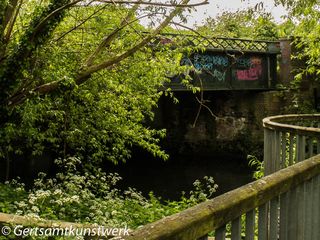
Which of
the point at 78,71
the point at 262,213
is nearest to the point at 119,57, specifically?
the point at 78,71

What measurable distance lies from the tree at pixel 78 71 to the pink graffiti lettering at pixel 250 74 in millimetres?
8859

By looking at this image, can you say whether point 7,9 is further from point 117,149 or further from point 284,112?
point 284,112

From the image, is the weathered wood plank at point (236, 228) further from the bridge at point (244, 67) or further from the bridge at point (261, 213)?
the bridge at point (244, 67)

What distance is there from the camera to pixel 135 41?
785 cm

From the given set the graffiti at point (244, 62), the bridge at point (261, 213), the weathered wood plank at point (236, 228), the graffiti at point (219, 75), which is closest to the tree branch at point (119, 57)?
the bridge at point (261, 213)

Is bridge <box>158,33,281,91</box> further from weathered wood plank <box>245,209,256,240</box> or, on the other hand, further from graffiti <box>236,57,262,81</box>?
weathered wood plank <box>245,209,256,240</box>

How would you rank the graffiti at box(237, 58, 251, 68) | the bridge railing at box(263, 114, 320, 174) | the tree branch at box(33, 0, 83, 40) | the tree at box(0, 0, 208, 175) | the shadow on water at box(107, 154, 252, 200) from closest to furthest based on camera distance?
the bridge railing at box(263, 114, 320, 174) → the tree branch at box(33, 0, 83, 40) → the tree at box(0, 0, 208, 175) → the shadow on water at box(107, 154, 252, 200) → the graffiti at box(237, 58, 251, 68)

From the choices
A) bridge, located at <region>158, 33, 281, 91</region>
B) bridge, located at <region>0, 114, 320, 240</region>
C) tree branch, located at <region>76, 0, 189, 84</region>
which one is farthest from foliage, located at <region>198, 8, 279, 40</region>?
bridge, located at <region>0, 114, 320, 240</region>

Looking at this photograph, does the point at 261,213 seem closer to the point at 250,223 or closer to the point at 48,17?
the point at 250,223

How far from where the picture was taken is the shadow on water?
589 inches

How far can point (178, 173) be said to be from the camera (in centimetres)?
1739

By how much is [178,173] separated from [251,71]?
547cm

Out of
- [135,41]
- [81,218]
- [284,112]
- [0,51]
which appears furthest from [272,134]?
[284,112]

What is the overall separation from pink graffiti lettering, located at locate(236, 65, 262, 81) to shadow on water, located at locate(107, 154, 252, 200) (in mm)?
3544
